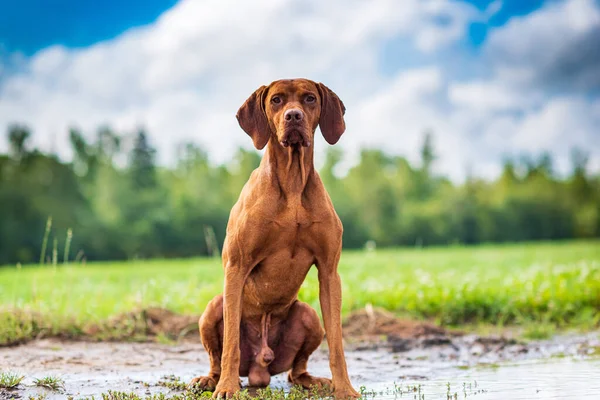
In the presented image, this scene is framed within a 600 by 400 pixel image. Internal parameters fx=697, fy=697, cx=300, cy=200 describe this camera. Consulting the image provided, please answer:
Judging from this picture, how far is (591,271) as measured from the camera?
12.8 metres

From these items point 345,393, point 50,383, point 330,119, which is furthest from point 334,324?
point 50,383

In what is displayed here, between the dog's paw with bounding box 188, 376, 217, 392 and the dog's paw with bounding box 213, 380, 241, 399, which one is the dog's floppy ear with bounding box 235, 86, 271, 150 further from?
the dog's paw with bounding box 188, 376, 217, 392

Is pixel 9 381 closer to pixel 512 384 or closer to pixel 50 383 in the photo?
pixel 50 383

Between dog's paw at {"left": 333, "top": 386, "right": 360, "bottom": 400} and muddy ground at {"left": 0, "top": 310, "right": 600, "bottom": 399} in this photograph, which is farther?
muddy ground at {"left": 0, "top": 310, "right": 600, "bottom": 399}

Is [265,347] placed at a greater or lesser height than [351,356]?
greater

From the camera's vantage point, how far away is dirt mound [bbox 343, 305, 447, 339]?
8.96 meters

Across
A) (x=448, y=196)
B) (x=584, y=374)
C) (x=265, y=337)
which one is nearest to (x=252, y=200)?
(x=265, y=337)

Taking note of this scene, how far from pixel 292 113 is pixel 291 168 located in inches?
18.6

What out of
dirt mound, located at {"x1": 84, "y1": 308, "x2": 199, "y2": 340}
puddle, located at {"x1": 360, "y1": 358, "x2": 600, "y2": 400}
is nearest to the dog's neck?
puddle, located at {"x1": 360, "y1": 358, "x2": 600, "y2": 400}

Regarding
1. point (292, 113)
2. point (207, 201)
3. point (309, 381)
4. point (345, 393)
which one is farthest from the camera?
point (207, 201)

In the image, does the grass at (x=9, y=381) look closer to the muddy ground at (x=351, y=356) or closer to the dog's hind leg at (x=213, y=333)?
the muddy ground at (x=351, y=356)

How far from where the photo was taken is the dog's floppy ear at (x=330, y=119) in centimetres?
546

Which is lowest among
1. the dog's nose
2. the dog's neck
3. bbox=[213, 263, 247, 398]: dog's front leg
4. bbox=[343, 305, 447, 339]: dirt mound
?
bbox=[343, 305, 447, 339]: dirt mound

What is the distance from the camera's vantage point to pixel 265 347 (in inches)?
229
